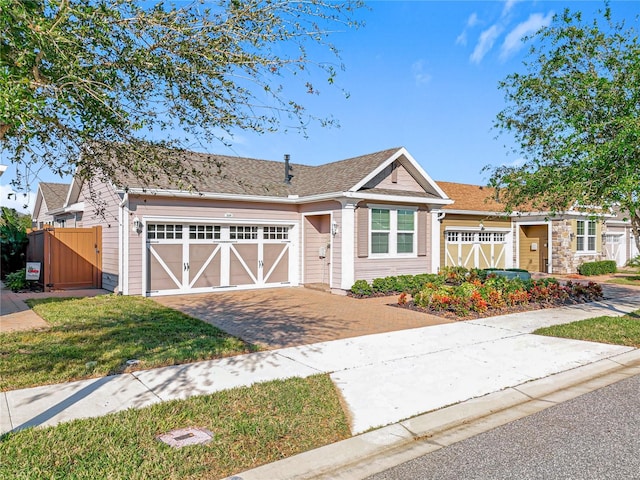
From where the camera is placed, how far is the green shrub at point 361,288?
14.7m

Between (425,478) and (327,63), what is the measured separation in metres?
4.64

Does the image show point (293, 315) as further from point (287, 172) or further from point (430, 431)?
point (287, 172)

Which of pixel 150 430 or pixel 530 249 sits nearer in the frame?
pixel 150 430

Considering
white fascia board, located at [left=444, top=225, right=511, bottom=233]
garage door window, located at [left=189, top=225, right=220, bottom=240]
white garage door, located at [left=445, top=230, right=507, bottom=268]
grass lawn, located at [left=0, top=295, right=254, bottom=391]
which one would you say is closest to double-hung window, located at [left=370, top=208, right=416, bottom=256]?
white fascia board, located at [left=444, top=225, right=511, bottom=233]

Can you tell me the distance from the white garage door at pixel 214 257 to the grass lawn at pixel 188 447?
9.60 meters

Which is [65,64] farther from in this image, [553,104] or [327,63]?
[553,104]

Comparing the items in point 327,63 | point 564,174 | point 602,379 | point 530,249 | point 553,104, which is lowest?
point 602,379

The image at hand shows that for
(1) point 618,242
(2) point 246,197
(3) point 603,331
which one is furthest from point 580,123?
(1) point 618,242

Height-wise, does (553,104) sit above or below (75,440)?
above

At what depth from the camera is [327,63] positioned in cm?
578

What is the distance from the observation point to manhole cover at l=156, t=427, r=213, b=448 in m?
4.20

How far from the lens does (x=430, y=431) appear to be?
4.75 metres

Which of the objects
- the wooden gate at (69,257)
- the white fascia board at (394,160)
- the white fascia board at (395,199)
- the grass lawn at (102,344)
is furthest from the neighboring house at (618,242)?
the wooden gate at (69,257)

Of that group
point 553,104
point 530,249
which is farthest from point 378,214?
point 530,249
